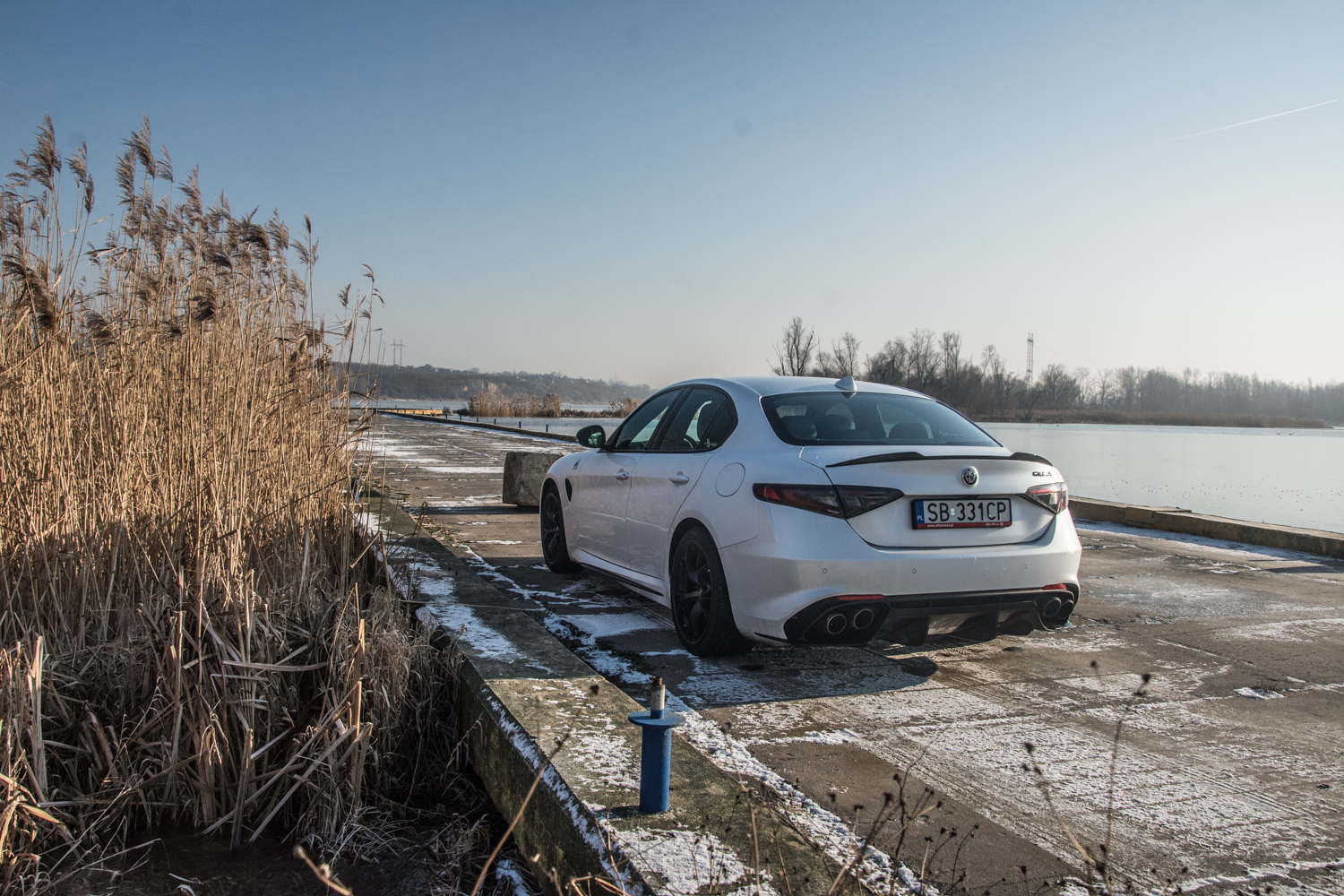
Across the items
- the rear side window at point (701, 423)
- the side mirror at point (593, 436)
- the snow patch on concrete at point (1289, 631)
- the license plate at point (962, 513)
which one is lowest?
the snow patch on concrete at point (1289, 631)

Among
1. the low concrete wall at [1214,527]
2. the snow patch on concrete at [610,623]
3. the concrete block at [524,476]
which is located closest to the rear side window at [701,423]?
the snow patch on concrete at [610,623]

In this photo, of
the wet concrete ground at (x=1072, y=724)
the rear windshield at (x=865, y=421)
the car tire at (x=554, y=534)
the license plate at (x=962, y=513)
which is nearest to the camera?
the wet concrete ground at (x=1072, y=724)

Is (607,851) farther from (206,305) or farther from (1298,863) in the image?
(206,305)

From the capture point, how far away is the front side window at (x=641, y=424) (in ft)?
19.1

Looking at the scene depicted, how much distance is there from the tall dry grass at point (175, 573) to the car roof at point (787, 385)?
207 centimetres

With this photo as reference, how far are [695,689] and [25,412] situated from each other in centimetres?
302

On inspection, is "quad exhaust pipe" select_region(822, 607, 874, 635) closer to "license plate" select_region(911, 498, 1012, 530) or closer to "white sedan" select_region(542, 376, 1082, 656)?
"white sedan" select_region(542, 376, 1082, 656)

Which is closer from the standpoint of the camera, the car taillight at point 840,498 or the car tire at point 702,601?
the car taillight at point 840,498

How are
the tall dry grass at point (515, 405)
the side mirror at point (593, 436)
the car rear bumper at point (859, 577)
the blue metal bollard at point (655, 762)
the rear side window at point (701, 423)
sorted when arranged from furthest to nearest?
1. the tall dry grass at point (515, 405)
2. the side mirror at point (593, 436)
3. the rear side window at point (701, 423)
4. the car rear bumper at point (859, 577)
5. the blue metal bollard at point (655, 762)

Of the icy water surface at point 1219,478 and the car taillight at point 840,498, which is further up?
the car taillight at point 840,498

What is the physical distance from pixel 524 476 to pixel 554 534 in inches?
138

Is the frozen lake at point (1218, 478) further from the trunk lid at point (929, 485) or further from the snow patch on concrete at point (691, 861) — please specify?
the snow patch on concrete at point (691, 861)

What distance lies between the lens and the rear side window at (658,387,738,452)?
188 inches

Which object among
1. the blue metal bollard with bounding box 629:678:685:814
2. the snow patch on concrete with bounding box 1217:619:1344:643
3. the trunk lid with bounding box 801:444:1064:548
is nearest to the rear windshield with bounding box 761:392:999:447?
the trunk lid with bounding box 801:444:1064:548
